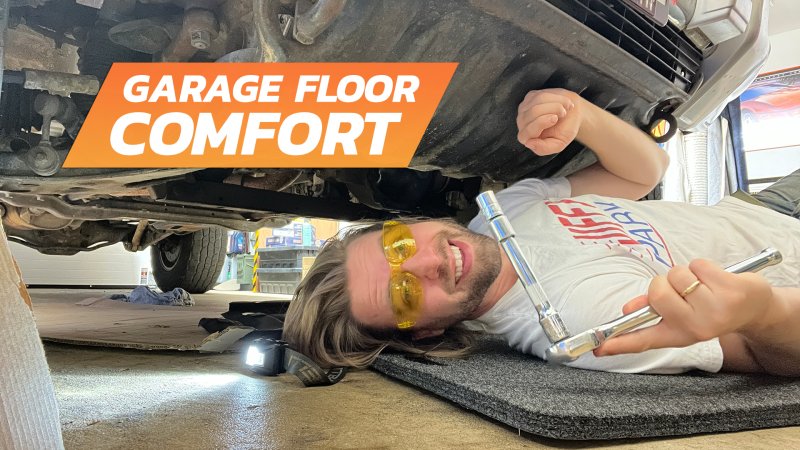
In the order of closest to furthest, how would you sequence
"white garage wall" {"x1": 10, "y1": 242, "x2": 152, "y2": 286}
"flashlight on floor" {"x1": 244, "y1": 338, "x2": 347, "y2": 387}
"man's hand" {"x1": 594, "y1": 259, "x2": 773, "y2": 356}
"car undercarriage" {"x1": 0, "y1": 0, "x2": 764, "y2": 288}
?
"man's hand" {"x1": 594, "y1": 259, "x2": 773, "y2": 356}, "car undercarriage" {"x1": 0, "y1": 0, "x2": 764, "y2": 288}, "flashlight on floor" {"x1": 244, "y1": 338, "x2": 347, "y2": 387}, "white garage wall" {"x1": 10, "y1": 242, "x2": 152, "y2": 286}

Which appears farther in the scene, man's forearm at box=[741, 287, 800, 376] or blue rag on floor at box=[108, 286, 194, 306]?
blue rag on floor at box=[108, 286, 194, 306]

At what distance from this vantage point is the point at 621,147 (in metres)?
1.18

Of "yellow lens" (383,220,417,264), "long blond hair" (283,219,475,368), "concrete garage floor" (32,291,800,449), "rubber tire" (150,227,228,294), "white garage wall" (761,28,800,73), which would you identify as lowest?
"concrete garage floor" (32,291,800,449)

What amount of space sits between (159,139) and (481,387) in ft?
2.15

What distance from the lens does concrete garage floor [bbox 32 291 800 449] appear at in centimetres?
59

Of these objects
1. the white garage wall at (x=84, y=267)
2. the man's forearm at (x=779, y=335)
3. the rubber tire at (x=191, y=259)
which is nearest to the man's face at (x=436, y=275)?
the man's forearm at (x=779, y=335)

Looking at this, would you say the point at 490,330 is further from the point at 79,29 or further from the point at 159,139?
the point at 79,29

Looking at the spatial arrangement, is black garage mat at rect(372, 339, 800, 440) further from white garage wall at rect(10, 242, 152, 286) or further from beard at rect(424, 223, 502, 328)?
white garage wall at rect(10, 242, 152, 286)

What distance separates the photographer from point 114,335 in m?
1.41

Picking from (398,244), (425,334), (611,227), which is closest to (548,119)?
(611,227)

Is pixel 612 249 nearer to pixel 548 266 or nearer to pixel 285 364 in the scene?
pixel 548 266

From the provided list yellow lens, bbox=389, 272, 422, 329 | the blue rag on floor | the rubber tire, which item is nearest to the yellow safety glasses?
yellow lens, bbox=389, 272, 422, 329

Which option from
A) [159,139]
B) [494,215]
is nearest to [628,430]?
[494,215]

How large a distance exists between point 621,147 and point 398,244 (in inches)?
21.0
